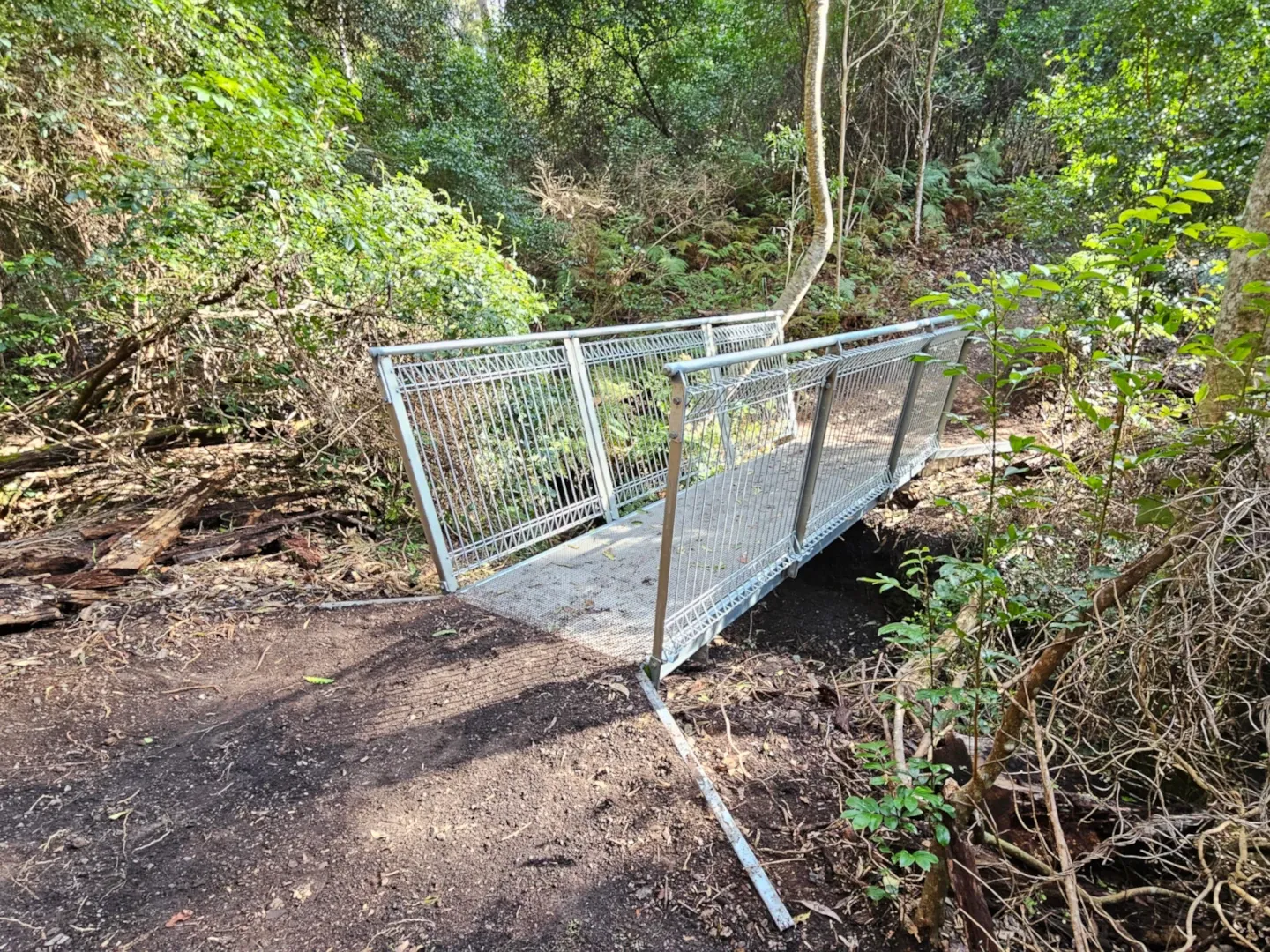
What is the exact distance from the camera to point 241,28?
5004mm

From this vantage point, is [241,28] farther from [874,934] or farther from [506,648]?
[874,934]

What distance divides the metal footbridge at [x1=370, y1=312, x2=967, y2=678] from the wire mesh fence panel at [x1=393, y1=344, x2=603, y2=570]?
0.01 metres

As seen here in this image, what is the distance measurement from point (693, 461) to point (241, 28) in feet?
20.4

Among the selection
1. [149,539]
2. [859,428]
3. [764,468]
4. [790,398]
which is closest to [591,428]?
[764,468]

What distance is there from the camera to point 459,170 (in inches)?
376

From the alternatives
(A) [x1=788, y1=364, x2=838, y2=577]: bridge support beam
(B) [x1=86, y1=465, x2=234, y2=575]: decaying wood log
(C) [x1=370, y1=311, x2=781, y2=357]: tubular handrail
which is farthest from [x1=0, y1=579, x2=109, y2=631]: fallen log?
(A) [x1=788, y1=364, x2=838, y2=577]: bridge support beam

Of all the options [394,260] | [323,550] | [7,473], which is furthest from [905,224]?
[7,473]

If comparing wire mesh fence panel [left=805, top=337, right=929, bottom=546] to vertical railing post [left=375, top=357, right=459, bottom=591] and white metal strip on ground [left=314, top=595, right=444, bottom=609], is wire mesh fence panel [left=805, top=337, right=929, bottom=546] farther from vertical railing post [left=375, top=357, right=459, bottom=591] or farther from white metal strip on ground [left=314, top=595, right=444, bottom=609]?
white metal strip on ground [left=314, top=595, right=444, bottom=609]

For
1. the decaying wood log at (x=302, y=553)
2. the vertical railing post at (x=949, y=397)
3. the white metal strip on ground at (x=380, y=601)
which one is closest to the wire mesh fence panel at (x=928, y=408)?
the vertical railing post at (x=949, y=397)

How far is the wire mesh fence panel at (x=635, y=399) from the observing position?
4.31 m

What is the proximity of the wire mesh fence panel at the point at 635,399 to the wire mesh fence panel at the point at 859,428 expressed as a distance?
1405 mm

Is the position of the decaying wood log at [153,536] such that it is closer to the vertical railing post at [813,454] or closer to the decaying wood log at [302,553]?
the decaying wood log at [302,553]

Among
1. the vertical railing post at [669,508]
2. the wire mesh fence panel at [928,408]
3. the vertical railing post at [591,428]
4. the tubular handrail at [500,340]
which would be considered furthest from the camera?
the wire mesh fence panel at [928,408]

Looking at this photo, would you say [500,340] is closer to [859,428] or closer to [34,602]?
[859,428]
